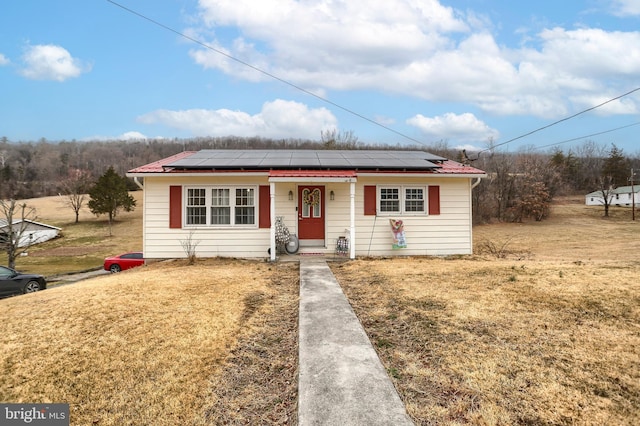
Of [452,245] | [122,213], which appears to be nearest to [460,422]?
[452,245]

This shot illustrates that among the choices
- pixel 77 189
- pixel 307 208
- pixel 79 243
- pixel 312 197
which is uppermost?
pixel 77 189

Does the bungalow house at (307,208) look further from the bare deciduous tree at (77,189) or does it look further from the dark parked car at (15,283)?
the bare deciduous tree at (77,189)

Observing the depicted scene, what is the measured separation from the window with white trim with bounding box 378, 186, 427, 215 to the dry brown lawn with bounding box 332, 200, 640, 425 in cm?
334

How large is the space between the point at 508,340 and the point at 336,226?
24.5ft

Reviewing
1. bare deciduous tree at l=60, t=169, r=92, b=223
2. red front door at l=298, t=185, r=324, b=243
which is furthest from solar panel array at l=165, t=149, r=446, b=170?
bare deciduous tree at l=60, t=169, r=92, b=223

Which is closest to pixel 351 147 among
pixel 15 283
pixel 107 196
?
pixel 107 196

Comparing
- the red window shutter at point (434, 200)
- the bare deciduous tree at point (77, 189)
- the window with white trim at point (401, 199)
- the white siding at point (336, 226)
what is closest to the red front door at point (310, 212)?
the white siding at point (336, 226)

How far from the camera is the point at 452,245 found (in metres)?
11.9

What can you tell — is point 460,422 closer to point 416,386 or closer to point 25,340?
point 416,386

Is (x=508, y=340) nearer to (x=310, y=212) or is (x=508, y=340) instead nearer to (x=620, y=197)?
(x=310, y=212)

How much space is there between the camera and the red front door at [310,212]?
38.2 ft

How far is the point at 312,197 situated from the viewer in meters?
11.6

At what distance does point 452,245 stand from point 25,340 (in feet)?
36.9

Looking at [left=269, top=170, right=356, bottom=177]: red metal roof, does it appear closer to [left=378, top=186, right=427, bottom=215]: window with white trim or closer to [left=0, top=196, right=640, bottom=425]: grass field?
[left=378, top=186, right=427, bottom=215]: window with white trim
